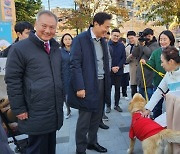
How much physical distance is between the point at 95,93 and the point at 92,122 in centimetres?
53

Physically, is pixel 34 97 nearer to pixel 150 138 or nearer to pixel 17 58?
pixel 17 58

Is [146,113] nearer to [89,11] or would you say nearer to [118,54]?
[118,54]

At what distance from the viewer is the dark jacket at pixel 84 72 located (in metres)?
3.03

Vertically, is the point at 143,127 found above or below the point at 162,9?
below

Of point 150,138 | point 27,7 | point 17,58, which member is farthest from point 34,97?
point 27,7

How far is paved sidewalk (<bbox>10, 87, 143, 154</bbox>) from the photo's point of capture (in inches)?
140

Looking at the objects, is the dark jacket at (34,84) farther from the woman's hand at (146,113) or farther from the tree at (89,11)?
the tree at (89,11)

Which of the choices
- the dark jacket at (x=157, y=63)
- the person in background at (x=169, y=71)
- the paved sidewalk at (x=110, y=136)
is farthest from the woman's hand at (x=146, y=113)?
the dark jacket at (x=157, y=63)

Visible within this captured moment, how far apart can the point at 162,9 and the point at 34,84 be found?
1218 cm

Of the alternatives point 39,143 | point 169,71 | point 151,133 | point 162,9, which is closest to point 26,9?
point 162,9

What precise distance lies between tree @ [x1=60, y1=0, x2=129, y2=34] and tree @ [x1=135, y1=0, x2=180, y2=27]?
4.37m

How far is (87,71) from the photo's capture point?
3092mm

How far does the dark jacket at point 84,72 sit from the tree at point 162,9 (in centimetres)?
1057

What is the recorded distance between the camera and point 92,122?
351 centimetres
